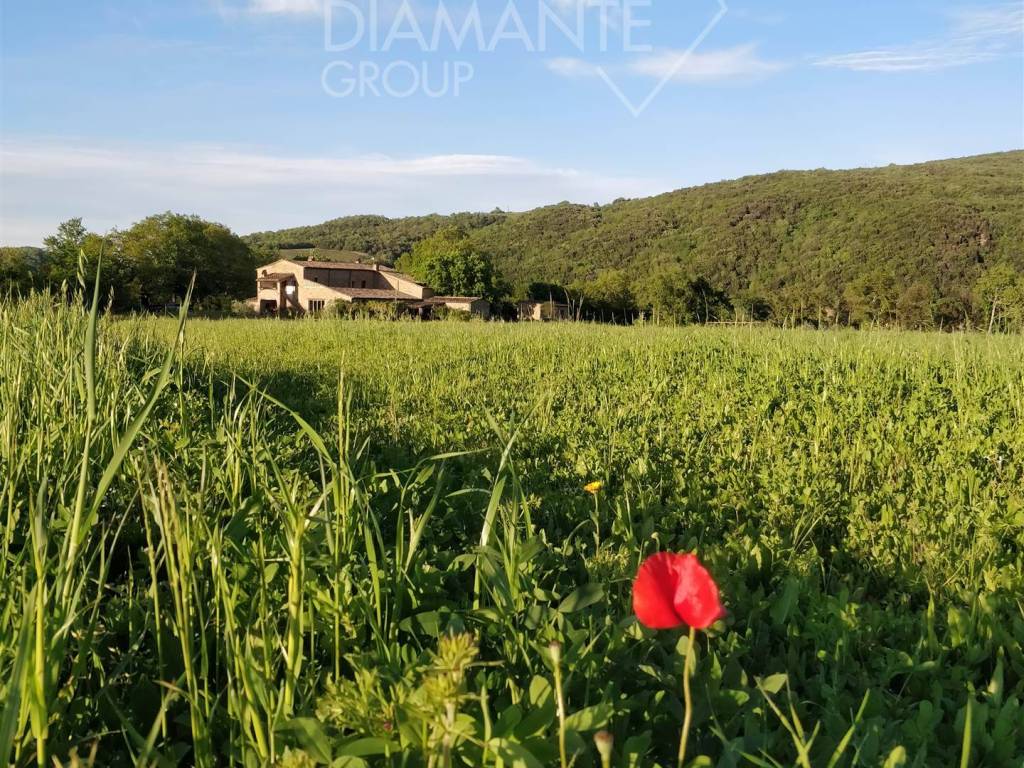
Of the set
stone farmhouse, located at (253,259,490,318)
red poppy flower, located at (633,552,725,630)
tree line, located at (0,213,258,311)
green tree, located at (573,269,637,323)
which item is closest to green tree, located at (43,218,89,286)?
tree line, located at (0,213,258,311)

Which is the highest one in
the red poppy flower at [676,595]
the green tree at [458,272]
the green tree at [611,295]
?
the green tree at [458,272]

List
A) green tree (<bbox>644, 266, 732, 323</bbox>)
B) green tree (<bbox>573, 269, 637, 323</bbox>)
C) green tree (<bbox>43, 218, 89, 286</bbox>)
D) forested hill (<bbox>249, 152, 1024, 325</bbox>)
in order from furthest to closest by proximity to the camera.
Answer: green tree (<bbox>573, 269, 637, 323</bbox>)
forested hill (<bbox>249, 152, 1024, 325</bbox>)
green tree (<bbox>644, 266, 732, 323</bbox>)
green tree (<bbox>43, 218, 89, 286</bbox>)

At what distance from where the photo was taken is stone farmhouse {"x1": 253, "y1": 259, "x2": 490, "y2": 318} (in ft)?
171

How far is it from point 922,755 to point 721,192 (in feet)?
270

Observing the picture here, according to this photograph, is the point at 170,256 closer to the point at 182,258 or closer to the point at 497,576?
the point at 182,258

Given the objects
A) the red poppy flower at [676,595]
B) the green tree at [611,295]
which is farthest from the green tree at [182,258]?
the red poppy flower at [676,595]

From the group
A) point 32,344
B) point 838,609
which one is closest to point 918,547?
point 838,609

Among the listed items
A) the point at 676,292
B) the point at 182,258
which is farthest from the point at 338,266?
the point at 676,292

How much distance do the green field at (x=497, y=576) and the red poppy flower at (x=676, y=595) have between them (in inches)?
6.6

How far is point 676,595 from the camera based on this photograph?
0.84m

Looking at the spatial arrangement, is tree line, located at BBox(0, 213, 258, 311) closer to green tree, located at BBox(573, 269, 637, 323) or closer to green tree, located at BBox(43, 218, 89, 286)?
green tree, located at BBox(43, 218, 89, 286)

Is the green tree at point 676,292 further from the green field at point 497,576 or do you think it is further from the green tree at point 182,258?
the green field at point 497,576

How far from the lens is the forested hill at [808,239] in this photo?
144 ft

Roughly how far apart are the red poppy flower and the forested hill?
31.1 m
